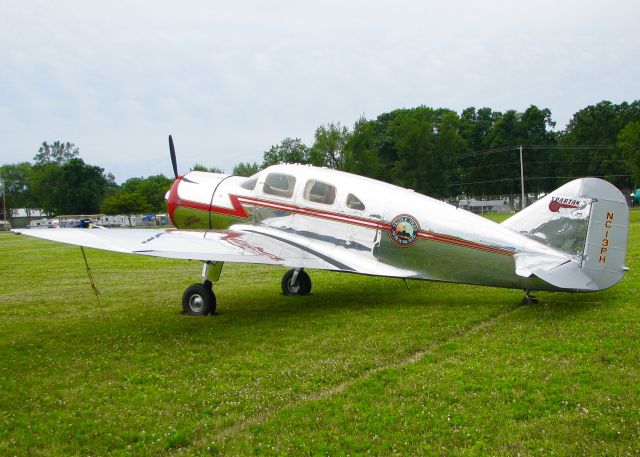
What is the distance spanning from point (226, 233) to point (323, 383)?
4944mm

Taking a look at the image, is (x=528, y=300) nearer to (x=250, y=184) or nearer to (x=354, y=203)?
(x=354, y=203)

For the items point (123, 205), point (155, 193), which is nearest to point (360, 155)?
point (123, 205)

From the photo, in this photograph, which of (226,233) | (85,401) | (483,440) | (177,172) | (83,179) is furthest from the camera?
(83,179)

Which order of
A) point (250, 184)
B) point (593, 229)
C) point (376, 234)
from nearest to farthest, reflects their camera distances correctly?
point (593, 229) → point (376, 234) → point (250, 184)

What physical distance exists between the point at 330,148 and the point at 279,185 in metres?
59.5

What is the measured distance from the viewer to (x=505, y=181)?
84.6 m

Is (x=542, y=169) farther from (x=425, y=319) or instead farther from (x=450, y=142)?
(x=425, y=319)

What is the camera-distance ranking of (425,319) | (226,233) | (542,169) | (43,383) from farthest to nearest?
(542,169)
(226,233)
(425,319)
(43,383)

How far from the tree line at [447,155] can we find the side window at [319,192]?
189 feet

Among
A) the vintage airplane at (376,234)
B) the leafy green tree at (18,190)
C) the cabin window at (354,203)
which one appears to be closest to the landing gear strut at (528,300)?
the vintage airplane at (376,234)

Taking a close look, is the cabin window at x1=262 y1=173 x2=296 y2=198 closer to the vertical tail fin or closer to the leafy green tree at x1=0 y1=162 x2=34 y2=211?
the vertical tail fin

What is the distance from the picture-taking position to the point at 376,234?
8562mm

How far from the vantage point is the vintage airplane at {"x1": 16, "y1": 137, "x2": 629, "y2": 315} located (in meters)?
7.21

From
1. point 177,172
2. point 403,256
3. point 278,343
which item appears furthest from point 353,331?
point 177,172
